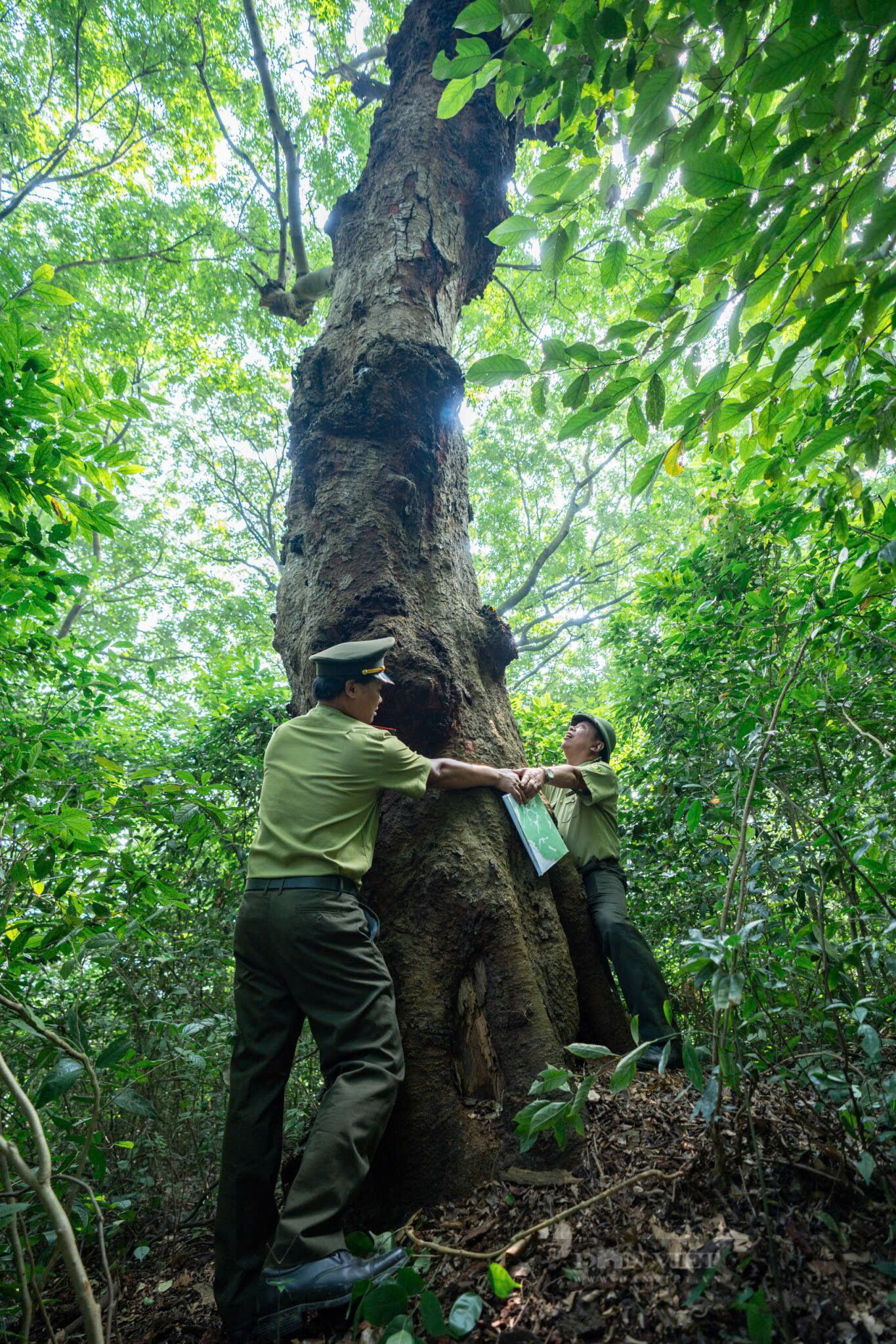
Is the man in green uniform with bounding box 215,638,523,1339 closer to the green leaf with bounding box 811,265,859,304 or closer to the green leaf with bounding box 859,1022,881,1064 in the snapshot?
the green leaf with bounding box 859,1022,881,1064

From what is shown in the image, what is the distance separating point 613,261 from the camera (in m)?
1.94

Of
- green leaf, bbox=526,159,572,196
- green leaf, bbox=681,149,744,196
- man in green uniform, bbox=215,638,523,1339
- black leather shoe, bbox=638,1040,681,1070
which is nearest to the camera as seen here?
green leaf, bbox=681,149,744,196

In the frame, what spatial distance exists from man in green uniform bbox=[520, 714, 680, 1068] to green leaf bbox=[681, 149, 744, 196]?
7.29 ft

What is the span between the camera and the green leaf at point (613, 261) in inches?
74.8

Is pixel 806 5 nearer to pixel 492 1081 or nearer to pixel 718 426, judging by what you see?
pixel 718 426

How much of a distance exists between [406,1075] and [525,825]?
1.10 m

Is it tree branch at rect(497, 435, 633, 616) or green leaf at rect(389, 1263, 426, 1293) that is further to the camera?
tree branch at rect(497, 435, 633, 616)

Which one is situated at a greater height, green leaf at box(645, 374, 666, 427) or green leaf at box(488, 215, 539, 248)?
green leaf at box(488, 215, 539, 248)

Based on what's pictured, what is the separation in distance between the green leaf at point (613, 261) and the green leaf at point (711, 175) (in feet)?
1.44

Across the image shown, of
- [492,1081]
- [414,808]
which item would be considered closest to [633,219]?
[414,808]

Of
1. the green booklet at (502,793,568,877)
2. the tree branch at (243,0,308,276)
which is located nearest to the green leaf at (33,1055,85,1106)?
the green booklet at (502,793,568,877)

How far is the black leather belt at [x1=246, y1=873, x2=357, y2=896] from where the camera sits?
A: 2441 mm

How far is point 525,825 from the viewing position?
3021 mm

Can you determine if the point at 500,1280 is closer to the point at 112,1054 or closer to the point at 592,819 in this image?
the point at 112,1054
